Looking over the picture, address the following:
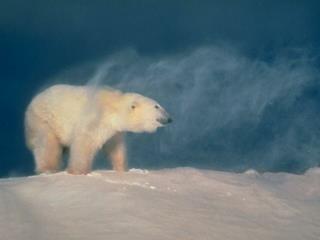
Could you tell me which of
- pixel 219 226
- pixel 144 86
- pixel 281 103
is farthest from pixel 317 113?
pixel 219 226

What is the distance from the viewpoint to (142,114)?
35.7 ft

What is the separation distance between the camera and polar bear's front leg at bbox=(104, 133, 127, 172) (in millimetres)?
11312

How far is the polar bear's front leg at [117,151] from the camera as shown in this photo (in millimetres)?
11312

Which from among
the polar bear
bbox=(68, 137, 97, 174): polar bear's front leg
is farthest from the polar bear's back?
bbox=(68, 137, 97, 174): polar bear's front leg

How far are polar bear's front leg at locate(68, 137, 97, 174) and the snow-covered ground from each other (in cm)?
99

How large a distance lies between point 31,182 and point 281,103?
14.3 meters

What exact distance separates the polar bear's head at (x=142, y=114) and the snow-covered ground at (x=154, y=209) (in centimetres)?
168

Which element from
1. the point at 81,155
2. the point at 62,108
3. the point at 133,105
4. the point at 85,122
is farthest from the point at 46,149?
the point at 133,105

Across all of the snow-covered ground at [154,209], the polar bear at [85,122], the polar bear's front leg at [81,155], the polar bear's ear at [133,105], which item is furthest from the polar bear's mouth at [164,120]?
the snow-covered ground at [154,209]

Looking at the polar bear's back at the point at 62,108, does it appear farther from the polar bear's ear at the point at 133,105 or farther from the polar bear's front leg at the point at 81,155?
the polar bear's ear at the point at 133,105

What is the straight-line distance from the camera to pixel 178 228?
577 cm

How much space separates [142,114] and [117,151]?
0.95 m

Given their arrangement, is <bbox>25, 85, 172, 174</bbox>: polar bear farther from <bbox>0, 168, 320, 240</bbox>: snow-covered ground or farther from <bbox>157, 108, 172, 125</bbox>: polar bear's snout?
→ <bbox>0, 168, 320, 240</bbox>: snow-covered ground

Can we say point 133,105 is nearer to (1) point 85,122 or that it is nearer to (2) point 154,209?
(1) point 85,122
